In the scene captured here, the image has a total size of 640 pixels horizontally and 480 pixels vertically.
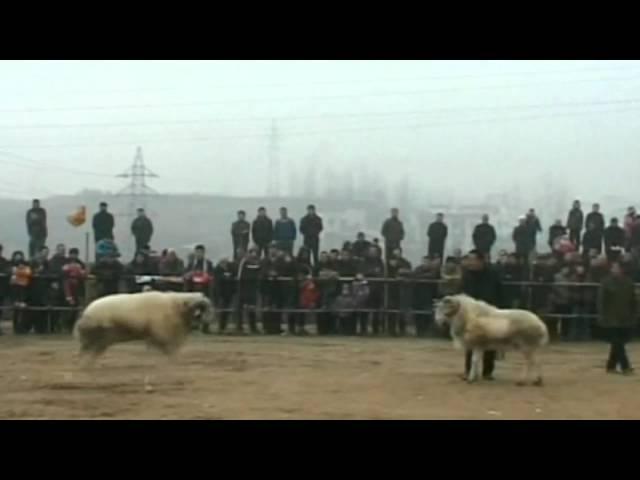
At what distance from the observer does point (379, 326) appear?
70.7 ft

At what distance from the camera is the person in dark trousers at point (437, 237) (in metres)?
23.2

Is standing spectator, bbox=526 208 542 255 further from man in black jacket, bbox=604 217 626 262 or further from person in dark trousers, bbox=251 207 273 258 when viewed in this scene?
person in dark trousers, bbox=251 207 273 258

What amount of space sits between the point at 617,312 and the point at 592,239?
6947 mm

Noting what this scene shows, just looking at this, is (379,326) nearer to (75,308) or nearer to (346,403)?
(75,308)

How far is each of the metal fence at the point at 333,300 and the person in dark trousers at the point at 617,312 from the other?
16.1 feet

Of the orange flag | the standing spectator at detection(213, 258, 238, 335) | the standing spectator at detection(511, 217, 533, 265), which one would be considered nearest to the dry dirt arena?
the standing spectator at detection(213, 258, 238, 335)

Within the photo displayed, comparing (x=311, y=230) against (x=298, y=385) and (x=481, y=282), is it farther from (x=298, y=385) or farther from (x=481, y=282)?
(x=298, y=385)

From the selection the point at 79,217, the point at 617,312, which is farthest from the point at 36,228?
the point at 617,312

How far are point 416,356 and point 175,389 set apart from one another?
581 cm

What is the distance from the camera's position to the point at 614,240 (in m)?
22.0

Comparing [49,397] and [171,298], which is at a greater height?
[171,298]

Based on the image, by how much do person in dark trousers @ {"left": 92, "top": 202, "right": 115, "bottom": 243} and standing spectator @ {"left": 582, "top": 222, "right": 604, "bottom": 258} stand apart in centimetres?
992
